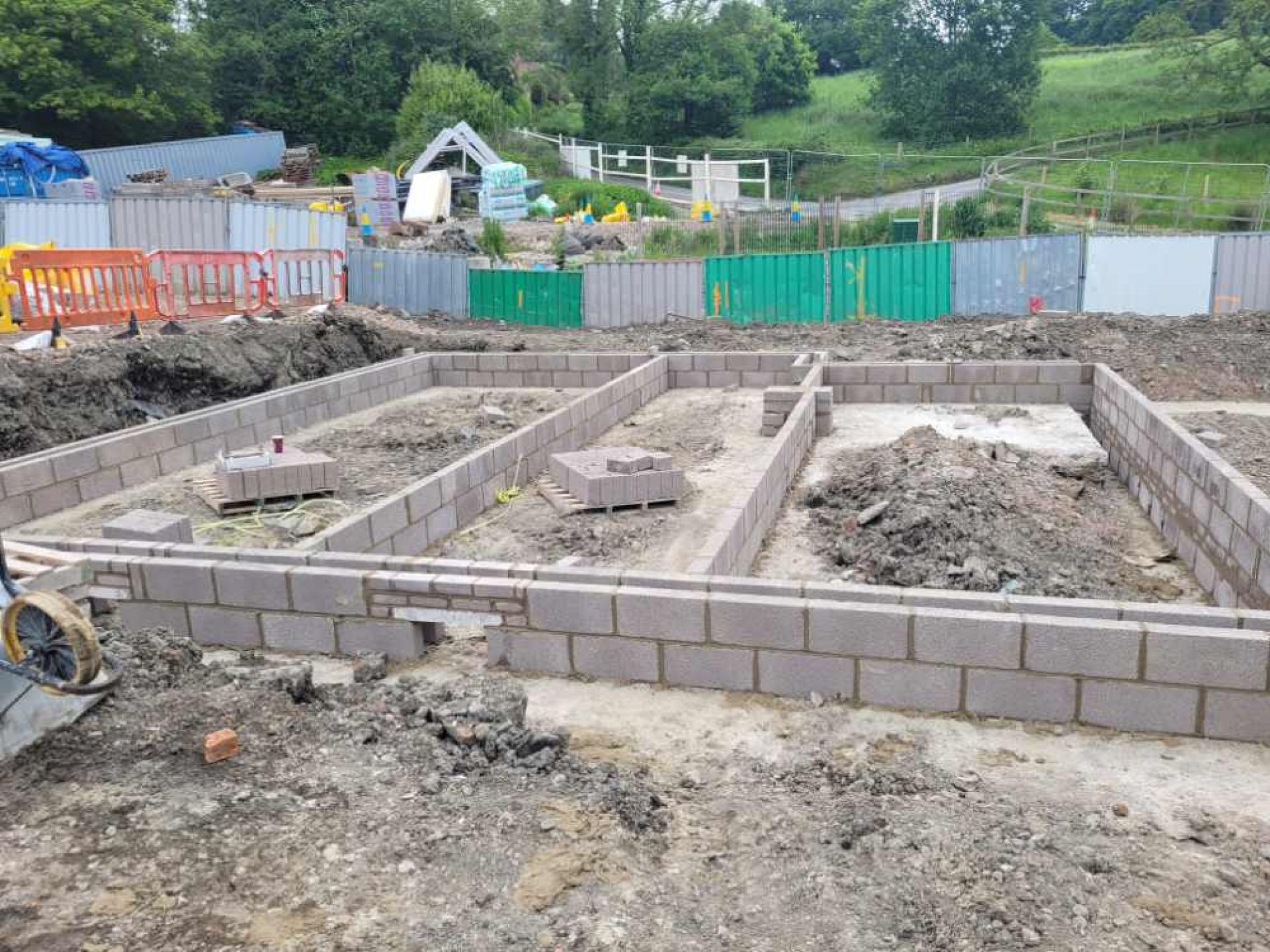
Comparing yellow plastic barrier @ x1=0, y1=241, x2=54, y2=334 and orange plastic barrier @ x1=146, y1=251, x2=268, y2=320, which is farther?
orange plastic barrier @ x1=146, y1=251, x2=268, y2=320

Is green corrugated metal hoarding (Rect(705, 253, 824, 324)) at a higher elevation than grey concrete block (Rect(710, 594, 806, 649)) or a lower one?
higher

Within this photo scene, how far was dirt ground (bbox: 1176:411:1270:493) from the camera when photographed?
8.90m

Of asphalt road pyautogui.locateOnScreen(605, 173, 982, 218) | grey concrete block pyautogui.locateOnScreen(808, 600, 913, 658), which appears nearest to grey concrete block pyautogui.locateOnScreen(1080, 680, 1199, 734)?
grey concrete block pyautogui.locateOnScreen(808, 600, 913, 658)

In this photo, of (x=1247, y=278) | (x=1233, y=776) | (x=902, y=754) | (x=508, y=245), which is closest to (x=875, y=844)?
(x=902, y=754)

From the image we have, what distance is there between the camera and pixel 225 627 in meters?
5.71

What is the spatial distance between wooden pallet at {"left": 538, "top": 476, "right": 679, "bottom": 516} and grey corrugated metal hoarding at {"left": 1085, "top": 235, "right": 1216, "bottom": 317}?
1188 centimetres

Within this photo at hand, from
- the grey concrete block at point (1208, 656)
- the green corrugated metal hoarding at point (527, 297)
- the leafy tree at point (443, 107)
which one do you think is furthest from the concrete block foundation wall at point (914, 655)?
the leafy tree at point (443, 107)

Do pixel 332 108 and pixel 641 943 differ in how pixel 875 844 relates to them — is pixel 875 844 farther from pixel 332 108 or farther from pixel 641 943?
pixel 332 108

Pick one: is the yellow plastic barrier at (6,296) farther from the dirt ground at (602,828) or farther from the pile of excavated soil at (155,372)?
the dirt ground at (602,828)

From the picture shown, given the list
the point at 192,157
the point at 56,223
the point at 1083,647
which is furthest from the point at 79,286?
the point at 192,157

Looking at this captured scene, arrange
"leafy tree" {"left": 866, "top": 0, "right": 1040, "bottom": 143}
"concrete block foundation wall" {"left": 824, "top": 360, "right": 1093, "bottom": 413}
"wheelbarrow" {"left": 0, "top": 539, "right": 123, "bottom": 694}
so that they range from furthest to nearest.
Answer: "leafy tree" {"left": 866, "top": 0, "right": 1040, "bottom": 143} → "concrete block foundation wall" {"left": 824, "top": 360, "right": 1093, "bottom": 413} → "wheelbarrow" {"left": 0, "top": 539, "right": 123, "bottom": 694}

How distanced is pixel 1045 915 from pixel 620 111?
1880 inches

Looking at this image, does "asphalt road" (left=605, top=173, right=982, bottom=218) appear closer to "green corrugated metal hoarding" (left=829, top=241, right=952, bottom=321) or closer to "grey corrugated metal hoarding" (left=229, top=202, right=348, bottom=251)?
"green corrugated metal hoarding" (left=829, top=241, right=952, bottom=321)

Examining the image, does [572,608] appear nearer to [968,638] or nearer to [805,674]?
[805,674]
